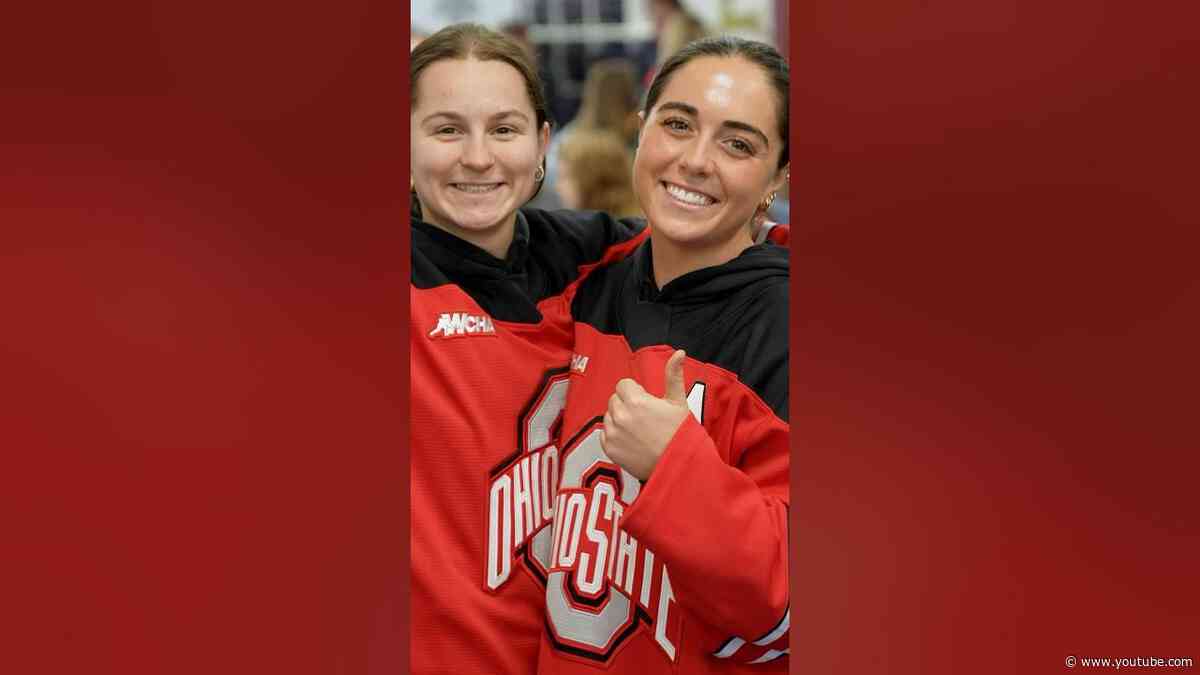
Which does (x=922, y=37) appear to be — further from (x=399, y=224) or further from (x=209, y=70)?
(x=209, y=70)

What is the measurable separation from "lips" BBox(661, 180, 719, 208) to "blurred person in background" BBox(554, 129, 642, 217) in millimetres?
1478

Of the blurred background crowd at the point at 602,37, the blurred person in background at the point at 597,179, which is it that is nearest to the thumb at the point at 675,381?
the blurred person in background at the point at 597,179

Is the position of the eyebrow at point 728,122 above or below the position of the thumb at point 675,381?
above

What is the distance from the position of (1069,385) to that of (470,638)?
99 cm

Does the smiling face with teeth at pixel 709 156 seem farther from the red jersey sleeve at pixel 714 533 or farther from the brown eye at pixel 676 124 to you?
the red jersey sleeve at pixel 714 533

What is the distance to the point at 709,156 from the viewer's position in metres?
1.71

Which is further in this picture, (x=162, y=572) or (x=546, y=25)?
(x=546, y=25)

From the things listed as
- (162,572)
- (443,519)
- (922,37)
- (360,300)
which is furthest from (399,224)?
(922,37)

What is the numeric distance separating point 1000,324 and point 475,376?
799 mm

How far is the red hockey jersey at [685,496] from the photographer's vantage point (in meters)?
1.61

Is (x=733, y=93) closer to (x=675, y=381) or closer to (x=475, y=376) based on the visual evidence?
(x=675, y=381)

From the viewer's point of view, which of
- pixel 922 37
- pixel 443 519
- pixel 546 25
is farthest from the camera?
pixel 546 25

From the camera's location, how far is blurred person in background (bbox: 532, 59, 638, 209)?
381 cm

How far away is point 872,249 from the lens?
69.0 inches
